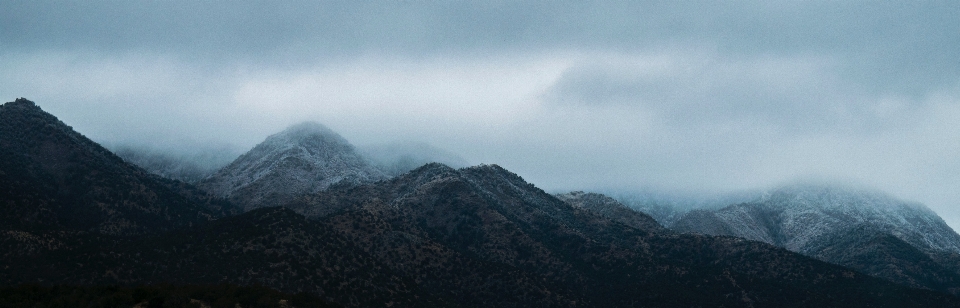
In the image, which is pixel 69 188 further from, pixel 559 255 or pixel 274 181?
pixel 559 255

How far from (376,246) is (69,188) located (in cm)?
5112

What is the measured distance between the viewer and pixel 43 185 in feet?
365

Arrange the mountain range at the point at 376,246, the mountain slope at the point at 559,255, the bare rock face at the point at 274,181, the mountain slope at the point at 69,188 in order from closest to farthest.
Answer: the mountain range at the point at 376,246, the mountain slope at the point at 69,188, the mountain slope at the point at 559,255, the bare rock face at the point at 274,181

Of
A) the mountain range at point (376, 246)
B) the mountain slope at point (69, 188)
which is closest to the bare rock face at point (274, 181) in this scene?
the mountain range at point (376, 246)

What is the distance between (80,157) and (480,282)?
2974 inches

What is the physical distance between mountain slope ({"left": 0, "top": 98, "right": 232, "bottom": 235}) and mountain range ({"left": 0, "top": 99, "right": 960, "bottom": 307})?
12.7 inches

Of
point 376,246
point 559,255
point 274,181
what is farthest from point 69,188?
point 559,255

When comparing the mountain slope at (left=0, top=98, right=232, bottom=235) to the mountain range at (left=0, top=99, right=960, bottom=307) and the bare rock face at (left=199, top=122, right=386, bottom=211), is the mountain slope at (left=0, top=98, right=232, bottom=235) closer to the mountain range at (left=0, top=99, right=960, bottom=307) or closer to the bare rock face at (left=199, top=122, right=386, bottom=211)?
the mountain range at (left=0, top=99, right=960, bottom=307)

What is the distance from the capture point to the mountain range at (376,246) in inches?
3558

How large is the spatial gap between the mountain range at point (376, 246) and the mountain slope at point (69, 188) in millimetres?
324

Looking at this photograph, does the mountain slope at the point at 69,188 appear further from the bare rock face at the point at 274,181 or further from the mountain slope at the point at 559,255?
the mountain slope at the point at 559,255

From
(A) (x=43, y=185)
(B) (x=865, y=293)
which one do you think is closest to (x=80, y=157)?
(A) (x=43, y=185)

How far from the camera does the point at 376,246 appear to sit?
120938 mm

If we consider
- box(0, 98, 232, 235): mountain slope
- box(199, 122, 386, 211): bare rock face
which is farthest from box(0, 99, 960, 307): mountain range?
box(199, 122, 386, 211): bare rock face
